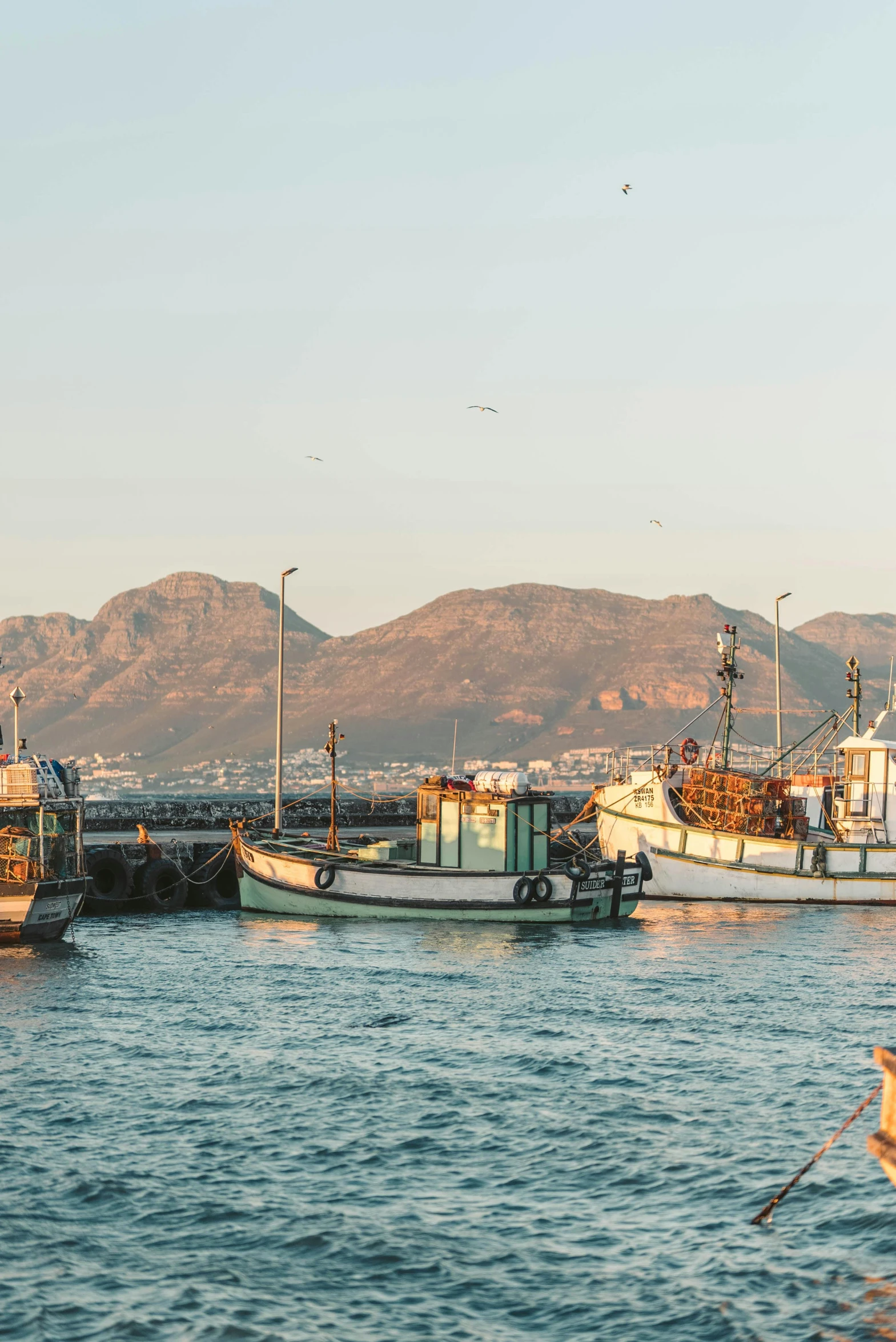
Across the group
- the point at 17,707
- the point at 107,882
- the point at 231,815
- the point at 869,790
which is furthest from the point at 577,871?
the point at 231,815

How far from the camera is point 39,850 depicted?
39281mm

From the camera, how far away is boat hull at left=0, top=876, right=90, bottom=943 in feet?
120

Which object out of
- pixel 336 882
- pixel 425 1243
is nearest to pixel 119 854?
pixel 336 882

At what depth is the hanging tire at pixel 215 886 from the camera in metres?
50.7

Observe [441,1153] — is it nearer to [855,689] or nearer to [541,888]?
[541,888]

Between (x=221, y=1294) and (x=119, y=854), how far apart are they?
127 ft

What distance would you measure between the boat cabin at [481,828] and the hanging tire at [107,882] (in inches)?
495

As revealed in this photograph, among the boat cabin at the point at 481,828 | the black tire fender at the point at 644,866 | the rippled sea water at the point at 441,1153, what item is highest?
the boat cabin at the point at 481,828

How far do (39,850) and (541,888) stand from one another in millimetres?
16392

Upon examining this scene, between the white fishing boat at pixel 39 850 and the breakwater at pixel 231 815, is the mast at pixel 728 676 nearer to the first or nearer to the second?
the breakwater at pixel 231 815

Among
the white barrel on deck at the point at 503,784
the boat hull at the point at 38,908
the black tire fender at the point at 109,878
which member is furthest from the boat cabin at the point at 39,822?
the white barrel on deck at the point at 503,784

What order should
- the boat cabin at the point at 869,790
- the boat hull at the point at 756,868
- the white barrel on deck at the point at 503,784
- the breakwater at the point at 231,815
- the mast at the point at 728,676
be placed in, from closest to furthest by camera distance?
the white barrel on deck at the point at 503,784
the boat hull at the point at 756,868
the boat cabin at the point at 869,790
the mast at the point at 728,676
the breakwater at the point at 231,815

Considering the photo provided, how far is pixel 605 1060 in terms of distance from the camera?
Answer: 2444cm

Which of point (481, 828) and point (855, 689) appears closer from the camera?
point (481, 828)
